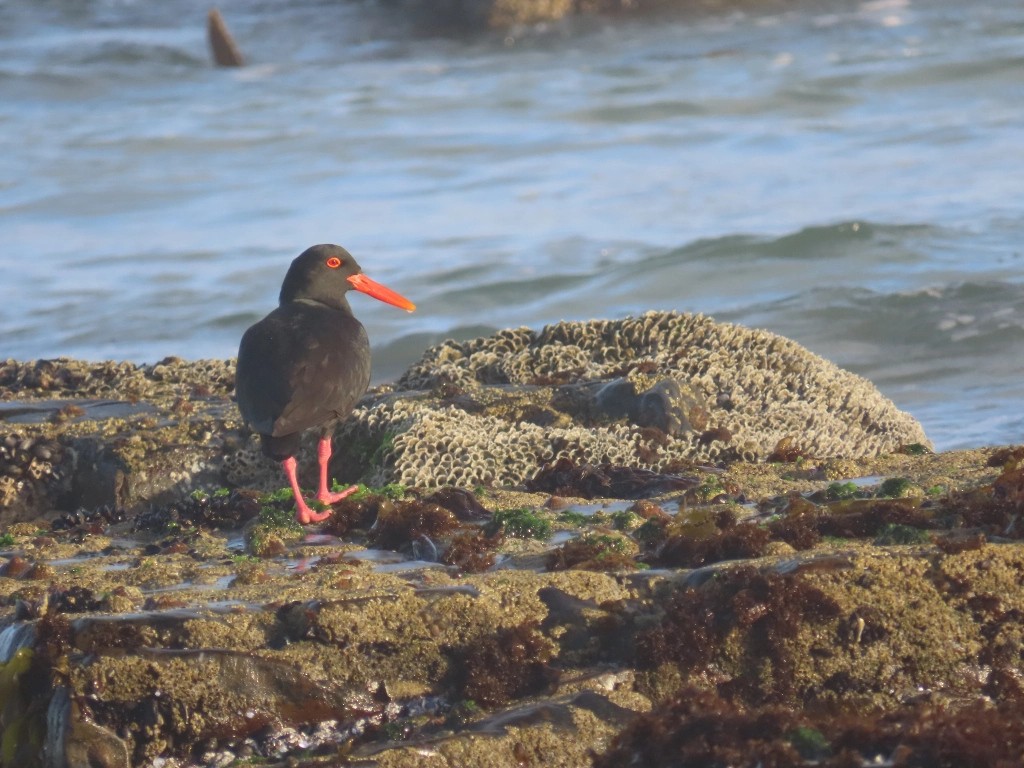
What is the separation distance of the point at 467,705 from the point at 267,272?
12397mm

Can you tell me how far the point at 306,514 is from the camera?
16.8ft

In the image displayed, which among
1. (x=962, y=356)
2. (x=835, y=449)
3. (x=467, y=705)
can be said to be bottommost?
(x=962, y=356)

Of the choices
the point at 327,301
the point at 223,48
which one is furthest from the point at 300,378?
the point at 223,48

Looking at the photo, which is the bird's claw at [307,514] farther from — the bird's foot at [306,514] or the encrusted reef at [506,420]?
the encrusted reef at [506,420]

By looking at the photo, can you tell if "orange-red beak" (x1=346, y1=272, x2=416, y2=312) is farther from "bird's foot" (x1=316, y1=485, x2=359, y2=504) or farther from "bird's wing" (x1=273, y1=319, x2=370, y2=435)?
"bird's foot" (x1=316, y1=485, x2=359, y2=504)

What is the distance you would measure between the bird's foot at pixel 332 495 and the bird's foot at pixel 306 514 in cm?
13

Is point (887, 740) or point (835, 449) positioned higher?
point (887, 740)

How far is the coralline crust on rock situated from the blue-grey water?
86.3 inches

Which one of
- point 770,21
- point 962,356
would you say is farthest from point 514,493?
point 770,21

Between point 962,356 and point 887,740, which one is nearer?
point 887,740

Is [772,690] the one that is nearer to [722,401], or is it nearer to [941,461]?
[941,461]

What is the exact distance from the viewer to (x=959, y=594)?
3.63 m

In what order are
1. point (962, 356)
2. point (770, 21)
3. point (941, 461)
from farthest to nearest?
point (770, 21), point (962, 356), point (941, 461)

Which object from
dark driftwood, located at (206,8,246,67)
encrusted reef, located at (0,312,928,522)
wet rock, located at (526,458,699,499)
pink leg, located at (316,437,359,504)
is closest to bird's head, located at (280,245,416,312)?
encrusted reef, located at (0,312,928,522)
